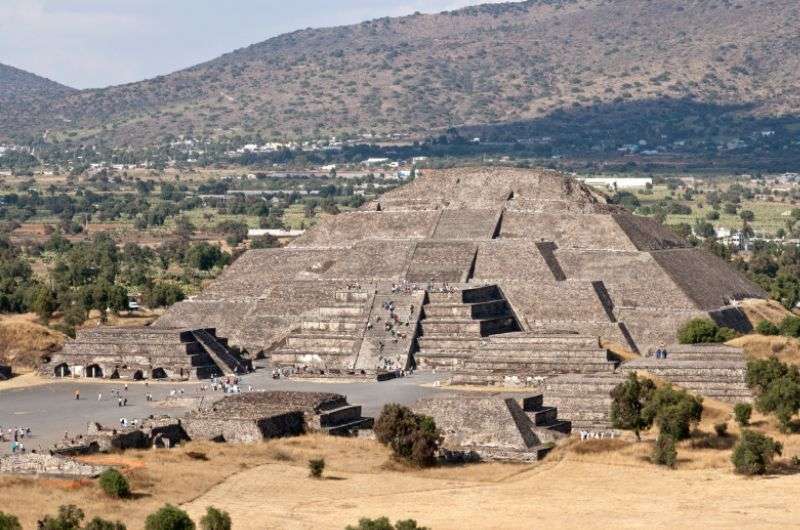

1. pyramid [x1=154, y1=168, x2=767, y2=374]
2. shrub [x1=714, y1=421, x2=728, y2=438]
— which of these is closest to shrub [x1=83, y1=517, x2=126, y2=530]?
shrub [x1=714, y1=421, x2=728, y2=438]

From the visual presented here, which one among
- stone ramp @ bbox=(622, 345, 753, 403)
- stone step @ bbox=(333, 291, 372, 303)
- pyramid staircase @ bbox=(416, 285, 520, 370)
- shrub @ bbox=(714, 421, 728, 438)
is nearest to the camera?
shrub @ bbox=(714, 421, 728, 438)

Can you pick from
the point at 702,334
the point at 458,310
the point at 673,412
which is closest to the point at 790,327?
the point at 702,334

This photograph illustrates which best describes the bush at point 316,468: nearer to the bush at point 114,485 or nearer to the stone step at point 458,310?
the bush at point 114,485

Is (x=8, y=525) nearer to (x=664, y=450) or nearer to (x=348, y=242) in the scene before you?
(x=664, y=450)

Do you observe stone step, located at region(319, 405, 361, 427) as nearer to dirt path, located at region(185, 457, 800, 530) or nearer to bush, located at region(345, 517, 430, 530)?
dirt path, located at region(185, 457, 800, 530)

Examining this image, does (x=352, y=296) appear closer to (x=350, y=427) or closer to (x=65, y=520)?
(x=350, y=427)

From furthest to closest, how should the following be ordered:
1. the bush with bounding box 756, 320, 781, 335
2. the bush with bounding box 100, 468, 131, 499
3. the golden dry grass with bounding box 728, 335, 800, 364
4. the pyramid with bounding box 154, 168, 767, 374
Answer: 1. the bush with bounding box 756, 320, 781, 335
2. the pyramid with bounding box 154, 168, 767, 374
3. the golden dry grass with bounding box 728, 335, 800, 364
4. the bush with bounding box 100, 468, 131, 499
